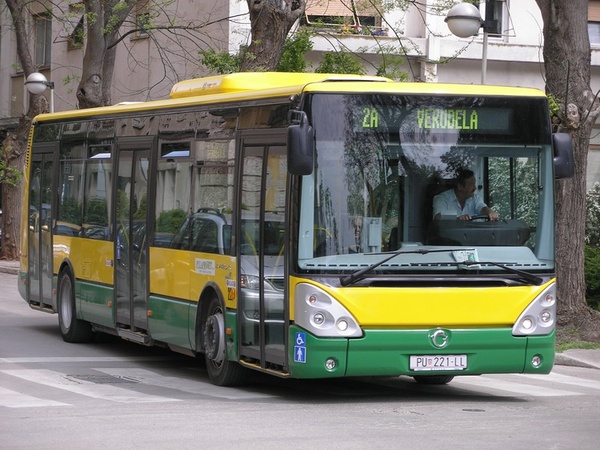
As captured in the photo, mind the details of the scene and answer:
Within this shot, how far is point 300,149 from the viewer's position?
1076cm

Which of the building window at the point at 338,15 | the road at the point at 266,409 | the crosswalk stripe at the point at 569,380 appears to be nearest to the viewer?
the road at the point at 266,409

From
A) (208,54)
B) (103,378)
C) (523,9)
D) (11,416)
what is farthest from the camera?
(523,9)

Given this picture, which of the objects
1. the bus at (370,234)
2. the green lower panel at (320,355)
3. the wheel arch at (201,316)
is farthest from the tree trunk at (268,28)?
the green lower panel at (320,355)

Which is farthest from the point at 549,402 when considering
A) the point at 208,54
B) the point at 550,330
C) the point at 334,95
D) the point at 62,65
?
the point at 62,65

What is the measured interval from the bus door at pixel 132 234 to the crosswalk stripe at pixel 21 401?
117 inches

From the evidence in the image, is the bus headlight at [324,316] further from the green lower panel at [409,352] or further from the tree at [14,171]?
the tree at [14,171]

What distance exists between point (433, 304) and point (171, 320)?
351cm

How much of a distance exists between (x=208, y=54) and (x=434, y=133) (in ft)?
40.0

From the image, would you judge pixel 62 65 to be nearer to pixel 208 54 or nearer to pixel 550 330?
pixel 208 54

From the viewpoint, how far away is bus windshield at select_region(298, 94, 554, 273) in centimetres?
1100

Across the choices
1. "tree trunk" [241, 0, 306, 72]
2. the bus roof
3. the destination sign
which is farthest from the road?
"tree trunk" [241, 0, 306, 72]

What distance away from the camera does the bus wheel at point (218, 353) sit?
12.4 meters

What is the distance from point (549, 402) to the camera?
11.8 meters

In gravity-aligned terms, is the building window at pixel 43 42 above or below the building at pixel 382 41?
above
